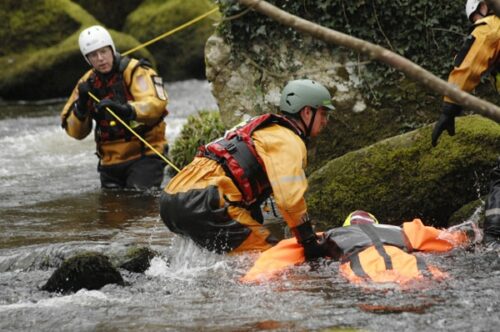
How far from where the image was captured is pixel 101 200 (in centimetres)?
1008

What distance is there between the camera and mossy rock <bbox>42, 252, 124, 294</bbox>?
6.17m

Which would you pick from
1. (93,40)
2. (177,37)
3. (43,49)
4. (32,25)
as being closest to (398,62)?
(93,40)

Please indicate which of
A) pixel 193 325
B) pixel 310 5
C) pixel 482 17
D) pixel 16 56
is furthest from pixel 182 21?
pixel 193 325

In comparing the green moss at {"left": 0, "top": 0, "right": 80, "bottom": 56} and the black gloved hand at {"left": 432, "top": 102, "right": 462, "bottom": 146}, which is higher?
the green moss at {"left": 0, "top": 0, "right": 80, "bottom": 56}

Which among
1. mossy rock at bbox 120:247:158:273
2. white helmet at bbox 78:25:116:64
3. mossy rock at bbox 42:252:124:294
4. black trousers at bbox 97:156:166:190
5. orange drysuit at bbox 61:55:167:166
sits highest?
white helmet at bbox 78:25:116:64

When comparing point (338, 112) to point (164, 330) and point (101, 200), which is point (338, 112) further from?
point (164, 330)


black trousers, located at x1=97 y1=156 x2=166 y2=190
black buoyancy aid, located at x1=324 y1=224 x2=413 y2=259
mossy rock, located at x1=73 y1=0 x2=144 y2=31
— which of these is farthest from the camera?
mossy rock, located at x1=73 y1=0 x2=144 y2=31

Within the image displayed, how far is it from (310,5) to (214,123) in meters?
2.30

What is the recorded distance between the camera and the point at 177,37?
23156 mm

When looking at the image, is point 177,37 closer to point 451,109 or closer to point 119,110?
point 119,110

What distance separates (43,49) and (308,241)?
50.9ft

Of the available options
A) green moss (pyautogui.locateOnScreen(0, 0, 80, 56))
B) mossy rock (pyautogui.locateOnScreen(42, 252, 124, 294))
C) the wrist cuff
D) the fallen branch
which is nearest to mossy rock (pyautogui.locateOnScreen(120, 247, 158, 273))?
mossy rock (pyautogui.locateOnScreen(42, 252, 124, 294))

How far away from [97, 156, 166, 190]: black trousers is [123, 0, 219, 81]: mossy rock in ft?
41.7

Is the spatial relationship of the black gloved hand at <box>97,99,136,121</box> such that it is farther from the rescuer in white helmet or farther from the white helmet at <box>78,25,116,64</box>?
the white helmet at <box>78,25,116,64</box>
